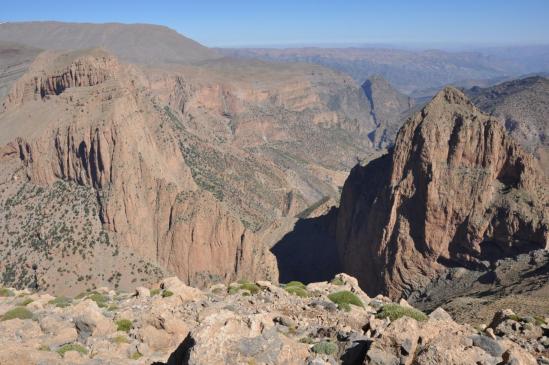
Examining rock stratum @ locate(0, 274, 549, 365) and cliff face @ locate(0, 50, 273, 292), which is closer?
rock stratum @ locate(0, 274, 549, 365)

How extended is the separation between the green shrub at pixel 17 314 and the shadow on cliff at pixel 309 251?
68.5 metres

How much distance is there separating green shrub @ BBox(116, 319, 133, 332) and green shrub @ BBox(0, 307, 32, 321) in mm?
6249

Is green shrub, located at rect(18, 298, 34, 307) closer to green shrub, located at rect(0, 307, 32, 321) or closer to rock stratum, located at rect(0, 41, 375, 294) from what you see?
green shrub, located at rect(0, 307, 32, 321)

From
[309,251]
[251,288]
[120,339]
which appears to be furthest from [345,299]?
[309,251]

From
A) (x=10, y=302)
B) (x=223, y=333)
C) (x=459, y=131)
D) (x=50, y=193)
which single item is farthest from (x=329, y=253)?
(x=223, y=333)

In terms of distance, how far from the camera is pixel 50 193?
83.6 meters

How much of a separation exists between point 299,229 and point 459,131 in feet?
169

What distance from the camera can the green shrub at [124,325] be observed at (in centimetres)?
2419

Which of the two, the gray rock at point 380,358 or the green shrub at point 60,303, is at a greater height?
the gray rock at point 380,358

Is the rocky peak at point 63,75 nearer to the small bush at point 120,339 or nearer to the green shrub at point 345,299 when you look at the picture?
the green shrub at point 345,299

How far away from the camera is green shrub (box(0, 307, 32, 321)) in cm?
2642

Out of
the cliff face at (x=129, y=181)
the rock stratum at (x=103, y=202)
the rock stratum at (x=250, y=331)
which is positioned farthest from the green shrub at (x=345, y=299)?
the cliff face at (x=129, y=181)

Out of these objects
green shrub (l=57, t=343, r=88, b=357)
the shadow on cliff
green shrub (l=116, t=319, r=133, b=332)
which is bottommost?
the shadow on cliff

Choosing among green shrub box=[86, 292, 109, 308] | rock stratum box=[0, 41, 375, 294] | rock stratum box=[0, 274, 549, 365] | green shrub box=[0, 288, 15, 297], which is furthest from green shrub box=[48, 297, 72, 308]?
rock stratum box=[0, 41, 375, 294]
